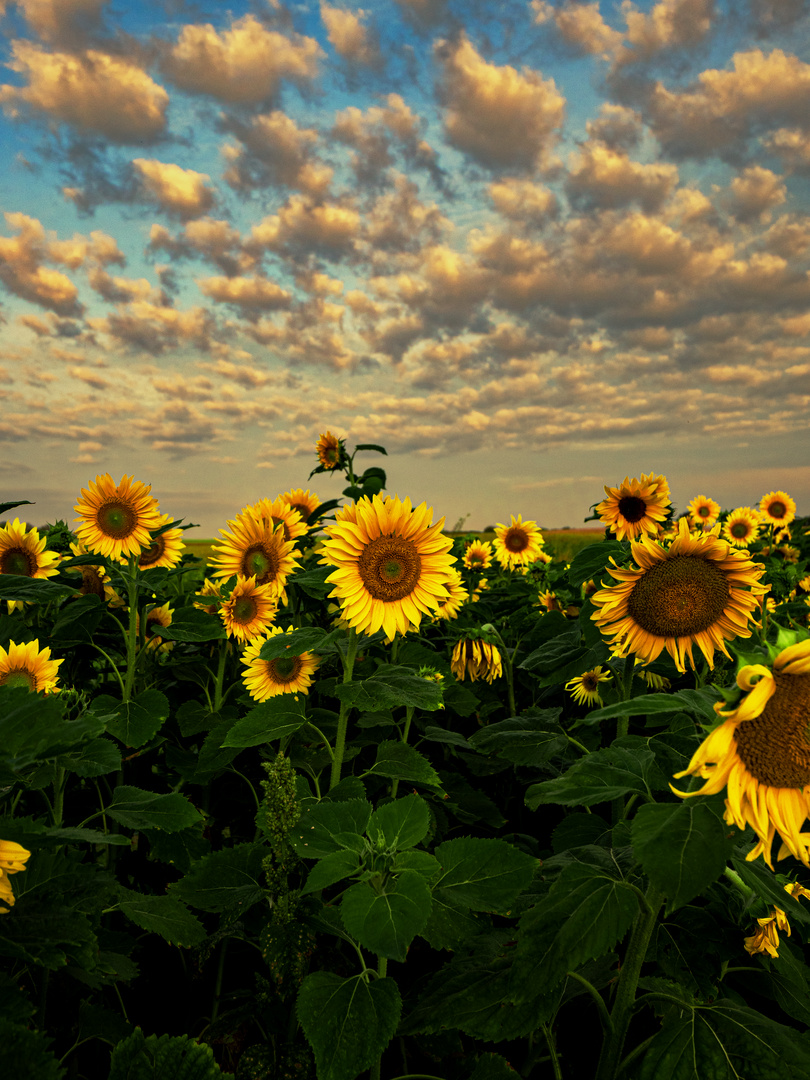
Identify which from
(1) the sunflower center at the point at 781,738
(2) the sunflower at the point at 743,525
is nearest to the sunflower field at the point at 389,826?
(1) the sunflower center at the point at 781,738

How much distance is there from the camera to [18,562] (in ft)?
13.1

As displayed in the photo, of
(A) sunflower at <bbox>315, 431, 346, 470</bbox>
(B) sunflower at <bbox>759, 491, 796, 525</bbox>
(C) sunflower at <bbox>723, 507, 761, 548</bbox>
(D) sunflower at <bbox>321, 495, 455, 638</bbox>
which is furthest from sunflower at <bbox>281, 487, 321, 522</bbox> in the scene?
(B) sunflower at <bbox>759, 491, 796, 525</bbox>

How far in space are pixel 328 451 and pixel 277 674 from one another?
7.36 feet

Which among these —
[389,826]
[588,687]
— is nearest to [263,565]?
[389,826]

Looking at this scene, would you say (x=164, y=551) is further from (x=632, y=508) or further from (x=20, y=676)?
(x=632, y=508)

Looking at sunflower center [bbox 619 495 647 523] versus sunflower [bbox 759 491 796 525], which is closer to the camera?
sunflower center [bbox 619 495 647 523]

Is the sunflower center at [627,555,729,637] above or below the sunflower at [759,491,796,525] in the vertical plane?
below

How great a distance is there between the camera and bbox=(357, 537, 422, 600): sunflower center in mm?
2848

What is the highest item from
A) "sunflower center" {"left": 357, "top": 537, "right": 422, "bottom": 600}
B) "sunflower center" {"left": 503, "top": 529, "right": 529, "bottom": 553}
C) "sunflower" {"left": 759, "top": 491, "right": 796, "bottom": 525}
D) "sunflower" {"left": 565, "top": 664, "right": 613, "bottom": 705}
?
"sunflower" {"left": 759, "top": 491, "right": 796, "bottom": 525}

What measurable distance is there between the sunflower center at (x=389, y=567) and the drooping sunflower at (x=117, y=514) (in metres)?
1.80

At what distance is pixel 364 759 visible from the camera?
350 cm

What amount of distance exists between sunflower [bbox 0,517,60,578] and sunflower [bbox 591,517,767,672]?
318cm

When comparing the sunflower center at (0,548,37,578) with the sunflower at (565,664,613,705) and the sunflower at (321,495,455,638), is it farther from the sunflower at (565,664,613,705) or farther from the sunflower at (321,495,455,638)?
the sunflower at (565,664,613,705)

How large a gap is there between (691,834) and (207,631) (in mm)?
2501
